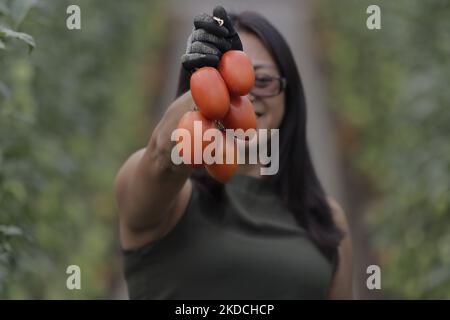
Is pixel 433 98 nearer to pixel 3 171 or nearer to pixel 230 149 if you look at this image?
pixel 3 171

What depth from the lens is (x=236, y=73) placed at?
7.09 ft

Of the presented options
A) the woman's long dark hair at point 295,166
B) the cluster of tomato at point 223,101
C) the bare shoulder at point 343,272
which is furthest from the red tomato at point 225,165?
the bare shoulder at point 343,272

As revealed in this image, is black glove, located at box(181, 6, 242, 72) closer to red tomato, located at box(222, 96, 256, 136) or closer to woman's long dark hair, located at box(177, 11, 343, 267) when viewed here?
red tomato, located at box(222, 96, 256, 136)

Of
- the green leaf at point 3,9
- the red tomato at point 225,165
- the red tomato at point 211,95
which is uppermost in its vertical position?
the green leaf at point 3,9

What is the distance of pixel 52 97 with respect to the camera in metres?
6.09

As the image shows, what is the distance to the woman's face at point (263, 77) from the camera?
3.23 m

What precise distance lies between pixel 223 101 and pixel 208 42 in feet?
0.56

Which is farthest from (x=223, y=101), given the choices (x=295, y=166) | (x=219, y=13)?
(x=295, y=166)

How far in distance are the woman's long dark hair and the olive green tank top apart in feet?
0.23

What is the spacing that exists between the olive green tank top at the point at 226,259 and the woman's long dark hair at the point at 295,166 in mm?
71

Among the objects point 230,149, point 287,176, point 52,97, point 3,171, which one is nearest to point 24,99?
point 3,171

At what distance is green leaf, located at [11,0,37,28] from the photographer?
10.2 feet

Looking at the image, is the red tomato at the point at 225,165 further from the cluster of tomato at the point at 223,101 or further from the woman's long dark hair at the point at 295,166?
the woman's long dark hair at the point at 295,166

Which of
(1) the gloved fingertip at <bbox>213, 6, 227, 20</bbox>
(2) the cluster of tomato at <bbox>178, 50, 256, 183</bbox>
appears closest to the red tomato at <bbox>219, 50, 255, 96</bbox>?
(2) the cluster of tomato at <bbox>178, 50, 256, 183</bbox>
